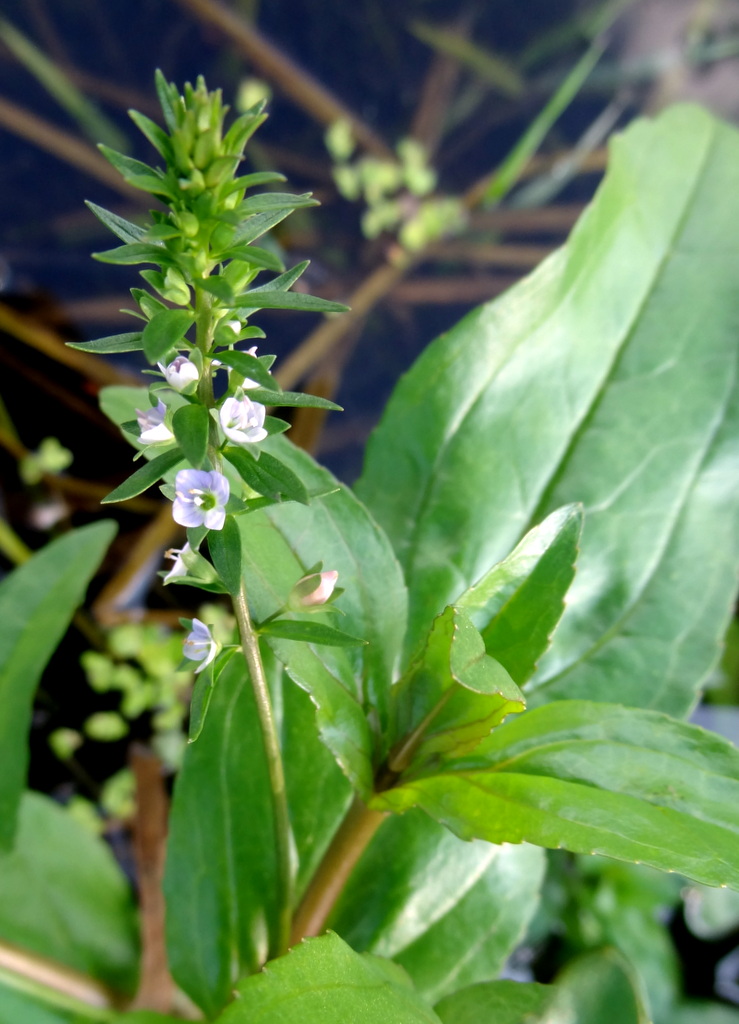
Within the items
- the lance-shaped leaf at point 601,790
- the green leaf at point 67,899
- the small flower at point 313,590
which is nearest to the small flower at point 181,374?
the small flower at point 313,590

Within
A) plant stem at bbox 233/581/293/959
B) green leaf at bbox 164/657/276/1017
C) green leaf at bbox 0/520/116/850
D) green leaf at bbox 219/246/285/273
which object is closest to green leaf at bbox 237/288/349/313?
green leaf at bbox 219/246/285/273

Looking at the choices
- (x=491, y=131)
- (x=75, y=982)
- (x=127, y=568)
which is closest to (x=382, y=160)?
(x=491, y=131)

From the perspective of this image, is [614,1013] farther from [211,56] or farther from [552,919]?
[211,56]

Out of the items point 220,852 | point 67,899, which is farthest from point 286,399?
point 67,899

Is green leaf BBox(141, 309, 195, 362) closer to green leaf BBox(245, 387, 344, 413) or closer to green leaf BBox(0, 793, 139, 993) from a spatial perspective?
green leaf BBox(245, 387, 344, 413)

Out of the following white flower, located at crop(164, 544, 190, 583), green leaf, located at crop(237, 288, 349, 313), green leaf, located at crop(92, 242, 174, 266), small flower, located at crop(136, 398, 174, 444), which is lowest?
white flower, located at crop(164, 544, 190, 583)

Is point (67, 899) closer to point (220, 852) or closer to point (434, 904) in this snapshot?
point (220, 852)
